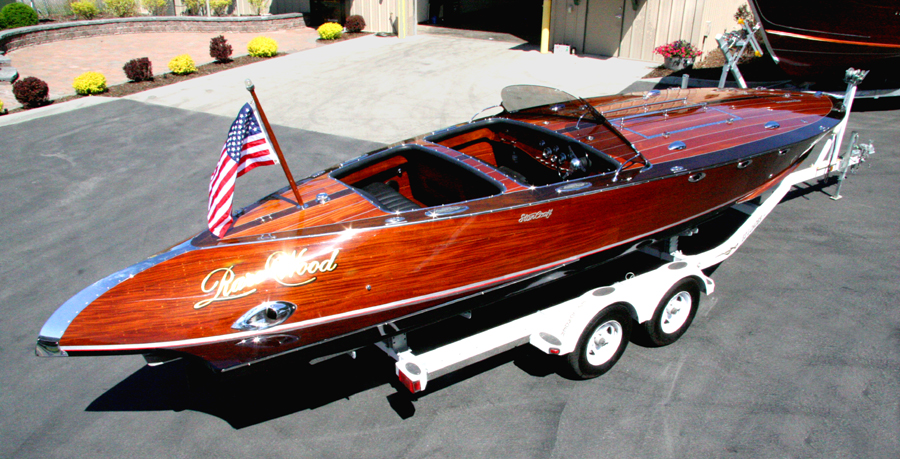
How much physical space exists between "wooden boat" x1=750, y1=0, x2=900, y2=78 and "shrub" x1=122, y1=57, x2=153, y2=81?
491 inches

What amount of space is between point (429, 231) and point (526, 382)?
135 centimetres

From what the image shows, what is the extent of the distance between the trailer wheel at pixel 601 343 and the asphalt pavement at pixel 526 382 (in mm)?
115

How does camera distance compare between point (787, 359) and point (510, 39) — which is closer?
point (787, 359)

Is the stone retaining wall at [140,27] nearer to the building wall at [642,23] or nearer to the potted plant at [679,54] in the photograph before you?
the building wall at [642,23]

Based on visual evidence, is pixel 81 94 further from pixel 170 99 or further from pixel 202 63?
pixel 202 63

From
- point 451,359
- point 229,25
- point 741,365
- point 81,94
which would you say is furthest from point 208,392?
point 229,25

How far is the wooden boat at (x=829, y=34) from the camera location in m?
8.90

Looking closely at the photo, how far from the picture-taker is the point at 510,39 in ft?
55.4

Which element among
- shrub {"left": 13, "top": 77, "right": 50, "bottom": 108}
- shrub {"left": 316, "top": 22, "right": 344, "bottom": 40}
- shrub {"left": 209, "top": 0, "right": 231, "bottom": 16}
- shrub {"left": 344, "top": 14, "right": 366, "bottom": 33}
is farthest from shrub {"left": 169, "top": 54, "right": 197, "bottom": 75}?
shrub {"left": 209, "top": 0, "right": 231, "bottom": 16}

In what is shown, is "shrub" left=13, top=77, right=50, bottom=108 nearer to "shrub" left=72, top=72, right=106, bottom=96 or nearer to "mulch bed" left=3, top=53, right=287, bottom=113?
"mulch bed" left=3, top=53, right=287, bottom=113

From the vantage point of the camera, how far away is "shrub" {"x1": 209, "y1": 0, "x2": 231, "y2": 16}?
2064 cm

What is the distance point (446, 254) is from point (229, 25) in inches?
738

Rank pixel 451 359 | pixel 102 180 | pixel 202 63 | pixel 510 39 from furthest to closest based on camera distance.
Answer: pixel 510 39, pixel 202 63, pixel 102 180, pixel 451 359

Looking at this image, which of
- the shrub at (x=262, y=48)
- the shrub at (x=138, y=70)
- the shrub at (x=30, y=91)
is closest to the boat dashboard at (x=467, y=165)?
the shrub at (x=30, y=91)
